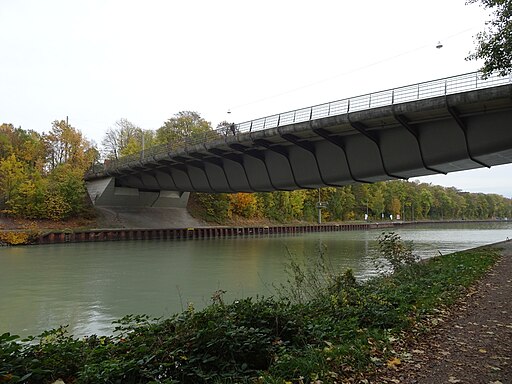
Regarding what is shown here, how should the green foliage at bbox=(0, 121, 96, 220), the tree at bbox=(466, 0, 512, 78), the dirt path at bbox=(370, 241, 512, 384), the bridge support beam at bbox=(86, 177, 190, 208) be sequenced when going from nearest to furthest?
1. the dirt path at bbox=(370, 241, 512, 384)
2. the tree at bbox=(466, 0, 512, 78)
3. the green foliage at bbox=(0, 121, 96, 220)
4. the bridge support beam at bbox=(86, 177, 190, 208)

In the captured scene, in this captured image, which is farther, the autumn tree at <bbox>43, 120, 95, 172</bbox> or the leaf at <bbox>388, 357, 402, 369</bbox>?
the autumn tree at <bbox>43, 120, 95, 172</bbox>

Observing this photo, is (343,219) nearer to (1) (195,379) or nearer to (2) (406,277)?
(2) (406,277)

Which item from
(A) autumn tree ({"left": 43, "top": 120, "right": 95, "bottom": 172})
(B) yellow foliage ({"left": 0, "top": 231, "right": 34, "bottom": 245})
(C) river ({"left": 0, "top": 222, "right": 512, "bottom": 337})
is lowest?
(C) river ({"left": 0, "top": 222, "right": 512, "bottom": 337})

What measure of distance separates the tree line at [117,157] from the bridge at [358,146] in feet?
16.8

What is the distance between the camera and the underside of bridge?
1759cm

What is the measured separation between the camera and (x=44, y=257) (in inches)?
941

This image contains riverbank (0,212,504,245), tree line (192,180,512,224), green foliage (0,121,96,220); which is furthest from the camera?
tree line (192,180,512,224)

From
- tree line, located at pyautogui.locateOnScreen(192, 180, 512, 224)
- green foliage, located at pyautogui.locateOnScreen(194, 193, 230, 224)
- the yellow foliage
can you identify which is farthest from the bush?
green foliage, located at pyautogui.locateOnScreen(194, 193, 230, 224)

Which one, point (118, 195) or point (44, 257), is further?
point (118, 195)

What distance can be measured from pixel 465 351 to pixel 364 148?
18.9 m

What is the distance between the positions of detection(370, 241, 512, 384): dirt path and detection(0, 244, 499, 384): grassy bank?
25cm

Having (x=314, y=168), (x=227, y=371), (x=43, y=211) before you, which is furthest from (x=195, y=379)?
(x=43, y=211)

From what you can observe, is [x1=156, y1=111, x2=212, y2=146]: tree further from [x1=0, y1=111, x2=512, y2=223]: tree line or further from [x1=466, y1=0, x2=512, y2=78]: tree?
[x1=466, y1=0, x2=512, y2=78]: tree

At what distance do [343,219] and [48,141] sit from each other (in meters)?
64.1
